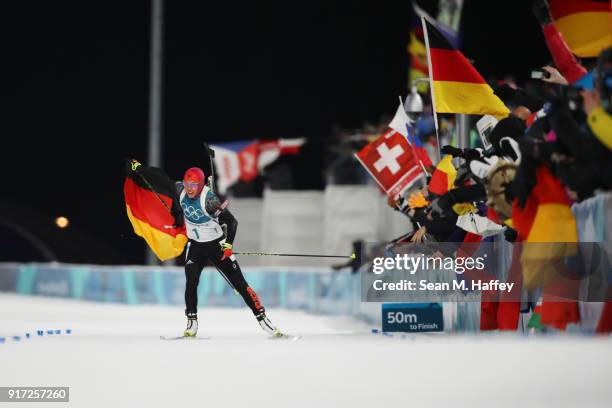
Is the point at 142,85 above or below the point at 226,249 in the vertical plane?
above

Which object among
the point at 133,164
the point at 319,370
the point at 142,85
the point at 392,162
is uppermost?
the point at 142,85

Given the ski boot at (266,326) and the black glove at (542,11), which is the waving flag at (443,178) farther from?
the ski boot at (266,326)

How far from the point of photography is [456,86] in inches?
561

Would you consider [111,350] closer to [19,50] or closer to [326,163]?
[326,163]

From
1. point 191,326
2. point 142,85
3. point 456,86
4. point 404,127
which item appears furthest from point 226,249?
point 142,85

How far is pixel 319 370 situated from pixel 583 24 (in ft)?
15.4

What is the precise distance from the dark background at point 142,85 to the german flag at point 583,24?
66.8 ft

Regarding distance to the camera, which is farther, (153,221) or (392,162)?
(392,162)

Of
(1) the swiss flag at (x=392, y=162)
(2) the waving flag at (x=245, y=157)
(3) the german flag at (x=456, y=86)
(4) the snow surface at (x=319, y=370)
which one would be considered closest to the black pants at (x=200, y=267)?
(4) the snow surface at (x=319, y=370)

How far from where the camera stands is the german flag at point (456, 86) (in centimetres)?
1397

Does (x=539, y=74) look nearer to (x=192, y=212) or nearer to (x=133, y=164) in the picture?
(x=192, y=212)

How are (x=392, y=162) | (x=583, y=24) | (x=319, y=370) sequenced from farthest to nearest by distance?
(x=392, y=162) → (x=583, y=24) → (x=319, y=370)

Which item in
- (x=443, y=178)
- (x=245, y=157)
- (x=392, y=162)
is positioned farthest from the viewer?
(x=245, y=157)

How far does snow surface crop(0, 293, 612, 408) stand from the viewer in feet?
27.8
